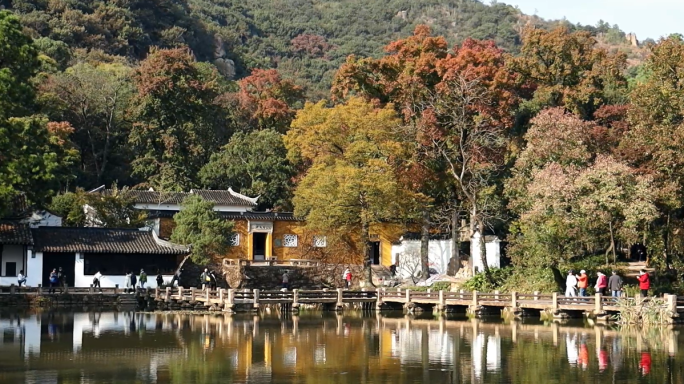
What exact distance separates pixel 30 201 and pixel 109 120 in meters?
23.1

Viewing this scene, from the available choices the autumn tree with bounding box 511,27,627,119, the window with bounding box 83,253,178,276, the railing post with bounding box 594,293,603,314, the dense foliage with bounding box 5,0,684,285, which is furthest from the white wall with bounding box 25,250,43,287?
the railing post with bounding box 594,293,603,314

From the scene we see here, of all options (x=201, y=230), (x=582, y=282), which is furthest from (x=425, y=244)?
(x=582, y=282)

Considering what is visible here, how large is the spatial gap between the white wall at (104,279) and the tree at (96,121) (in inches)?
753

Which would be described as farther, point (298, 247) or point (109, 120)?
point (109, 120)

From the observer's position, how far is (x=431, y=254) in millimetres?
54469

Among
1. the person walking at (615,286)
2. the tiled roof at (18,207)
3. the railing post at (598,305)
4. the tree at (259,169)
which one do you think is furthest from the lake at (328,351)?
the tree at (259,169)

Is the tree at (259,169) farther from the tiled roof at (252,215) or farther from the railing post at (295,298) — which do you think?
the railing post at (295,298)

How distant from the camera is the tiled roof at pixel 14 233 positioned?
46312mm

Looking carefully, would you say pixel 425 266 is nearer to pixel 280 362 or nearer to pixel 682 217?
pixel 682 217

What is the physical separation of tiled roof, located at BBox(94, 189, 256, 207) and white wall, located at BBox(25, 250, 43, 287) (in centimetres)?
889

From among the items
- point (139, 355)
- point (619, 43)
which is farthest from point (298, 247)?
point (619, 43)

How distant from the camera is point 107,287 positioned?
157 feet

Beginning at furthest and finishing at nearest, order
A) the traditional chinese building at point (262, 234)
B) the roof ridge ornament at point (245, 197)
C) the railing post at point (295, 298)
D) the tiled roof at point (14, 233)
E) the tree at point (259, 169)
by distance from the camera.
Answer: the tree at point (259, 169) < the roof ridge ornament at point (245, 197) < the traditional chinese building at point (262, 234) < the tiled roof at point (14, 233) < the railing post at point (295, 298)

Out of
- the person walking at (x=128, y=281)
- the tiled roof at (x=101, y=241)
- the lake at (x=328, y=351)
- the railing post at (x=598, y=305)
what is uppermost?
the tiled roof at (x=101, y=241)
